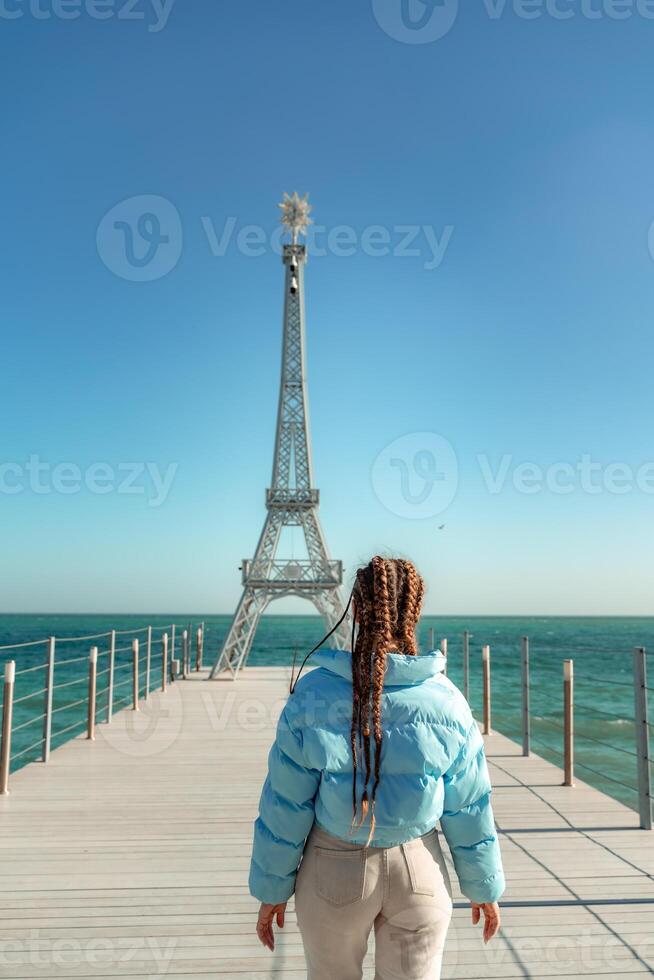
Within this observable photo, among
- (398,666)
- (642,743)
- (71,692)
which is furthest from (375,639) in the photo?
(71,692)

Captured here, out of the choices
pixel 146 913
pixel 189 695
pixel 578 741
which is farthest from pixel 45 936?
pixel 578 741

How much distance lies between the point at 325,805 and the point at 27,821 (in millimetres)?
3485

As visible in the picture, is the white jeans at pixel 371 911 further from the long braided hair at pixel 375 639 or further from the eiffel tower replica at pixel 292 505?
the eiffel tower replica at pixel 292 505

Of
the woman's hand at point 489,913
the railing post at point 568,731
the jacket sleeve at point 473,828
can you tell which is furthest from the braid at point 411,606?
the railing post at point 568,731

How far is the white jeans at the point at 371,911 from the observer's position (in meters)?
1.48

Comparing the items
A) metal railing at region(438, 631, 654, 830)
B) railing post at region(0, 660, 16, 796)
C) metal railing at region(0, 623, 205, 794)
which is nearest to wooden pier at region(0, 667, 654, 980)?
railing post at region(0, 660, 16, 796)

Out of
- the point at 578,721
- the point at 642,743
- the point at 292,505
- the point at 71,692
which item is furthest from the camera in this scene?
the point at 71,692

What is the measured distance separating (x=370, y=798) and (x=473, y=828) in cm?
34

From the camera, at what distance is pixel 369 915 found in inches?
58.4

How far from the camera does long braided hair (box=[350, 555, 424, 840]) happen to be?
1.50m

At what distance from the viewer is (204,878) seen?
3348mm

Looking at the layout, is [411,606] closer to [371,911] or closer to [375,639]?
[375,639]

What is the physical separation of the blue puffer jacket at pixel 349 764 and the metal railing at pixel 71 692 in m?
3.13

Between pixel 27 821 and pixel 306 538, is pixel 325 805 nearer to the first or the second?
pixel 27 821
